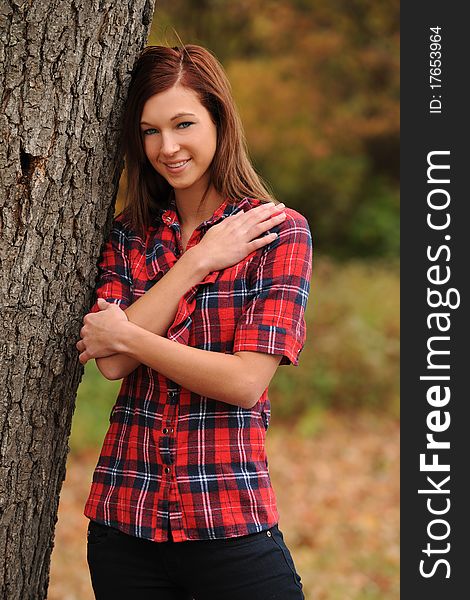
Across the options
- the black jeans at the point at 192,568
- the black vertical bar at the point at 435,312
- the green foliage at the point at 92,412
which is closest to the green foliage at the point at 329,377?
the green foliage at the point at 92,412

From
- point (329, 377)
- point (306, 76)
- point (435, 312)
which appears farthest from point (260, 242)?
point (306, 76)

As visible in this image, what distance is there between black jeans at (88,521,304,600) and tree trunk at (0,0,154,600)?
26 centimetres

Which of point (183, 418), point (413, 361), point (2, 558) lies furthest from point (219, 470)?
point (413, 361)

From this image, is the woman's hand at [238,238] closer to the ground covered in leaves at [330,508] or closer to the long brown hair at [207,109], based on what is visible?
the long brown hair at [207,109]

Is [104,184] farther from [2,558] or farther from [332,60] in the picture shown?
[332,60]

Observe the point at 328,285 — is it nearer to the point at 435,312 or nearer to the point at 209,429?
the point at 435,312

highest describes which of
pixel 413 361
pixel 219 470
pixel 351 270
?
pixel 351 270

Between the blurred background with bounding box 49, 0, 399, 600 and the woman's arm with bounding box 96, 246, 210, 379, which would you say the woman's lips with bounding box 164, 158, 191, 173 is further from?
the blurred background with bounding box 49, 0, 399, 600

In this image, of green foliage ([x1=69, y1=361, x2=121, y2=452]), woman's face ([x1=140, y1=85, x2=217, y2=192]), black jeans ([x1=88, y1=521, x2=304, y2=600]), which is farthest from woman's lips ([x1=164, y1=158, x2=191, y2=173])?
green foliage ([x1=69, y1=361, x2=121, y2=452])

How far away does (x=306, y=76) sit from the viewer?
37.0 ft

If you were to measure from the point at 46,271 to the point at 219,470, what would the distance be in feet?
2.16

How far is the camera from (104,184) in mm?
2447

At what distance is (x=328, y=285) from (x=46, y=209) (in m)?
8.39

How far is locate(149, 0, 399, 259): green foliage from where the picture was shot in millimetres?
10523
